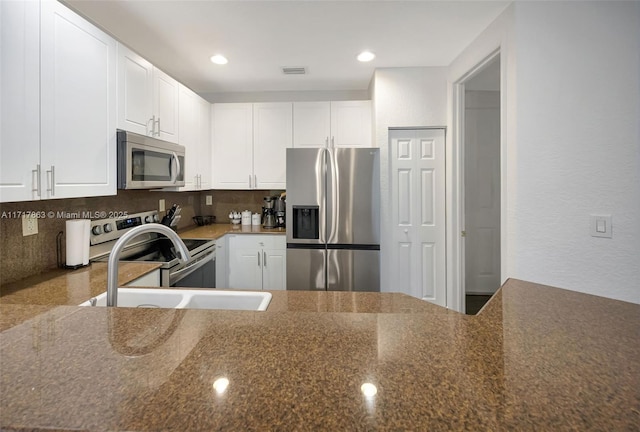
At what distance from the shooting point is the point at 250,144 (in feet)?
12.0

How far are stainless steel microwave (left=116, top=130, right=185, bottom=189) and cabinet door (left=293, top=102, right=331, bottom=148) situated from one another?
4.11 feet

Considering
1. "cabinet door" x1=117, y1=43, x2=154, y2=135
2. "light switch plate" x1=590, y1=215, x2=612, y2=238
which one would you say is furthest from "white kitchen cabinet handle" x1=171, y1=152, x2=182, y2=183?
"light switch plate" x1=590, y1=215, x2=612, y2=238

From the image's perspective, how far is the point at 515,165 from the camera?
6.56 feet

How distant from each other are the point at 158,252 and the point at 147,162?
0.72 meters

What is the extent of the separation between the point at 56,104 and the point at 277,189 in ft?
7.69

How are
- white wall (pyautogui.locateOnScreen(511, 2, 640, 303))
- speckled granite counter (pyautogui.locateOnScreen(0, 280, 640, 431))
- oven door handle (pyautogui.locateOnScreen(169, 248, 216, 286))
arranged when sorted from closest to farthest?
speckled granite counter (pyautogui.locateOnScreen(0, 280, 640, 431)) → white wall (pyautogui.locateOnScreen(511, 2, 640, 303)) → oven door handle (pyautogui.locateOnScreen(169, 248, 216, 286))

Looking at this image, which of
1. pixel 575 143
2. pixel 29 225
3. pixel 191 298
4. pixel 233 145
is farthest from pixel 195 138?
pixel 575 143

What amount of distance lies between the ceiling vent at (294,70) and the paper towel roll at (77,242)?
7.03 ft

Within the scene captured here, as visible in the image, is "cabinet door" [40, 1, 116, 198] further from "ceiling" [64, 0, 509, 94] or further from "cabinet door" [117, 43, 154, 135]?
"ceiling" [64, 0, 509, 94]

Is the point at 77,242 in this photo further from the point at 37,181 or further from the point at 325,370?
the point at 325,370

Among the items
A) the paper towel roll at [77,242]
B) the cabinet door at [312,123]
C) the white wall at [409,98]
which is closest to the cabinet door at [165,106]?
the paper towel roll at [77,242]

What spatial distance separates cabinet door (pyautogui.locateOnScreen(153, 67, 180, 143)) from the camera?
8.17 ft

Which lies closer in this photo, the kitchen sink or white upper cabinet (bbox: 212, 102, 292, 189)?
the kitchen sink

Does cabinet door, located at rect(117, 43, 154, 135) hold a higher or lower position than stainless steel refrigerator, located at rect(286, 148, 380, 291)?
higher
